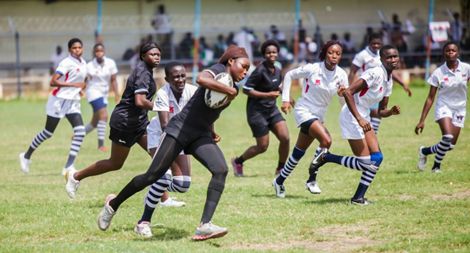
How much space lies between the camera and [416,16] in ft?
117

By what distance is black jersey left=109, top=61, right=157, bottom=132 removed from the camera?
1052cm

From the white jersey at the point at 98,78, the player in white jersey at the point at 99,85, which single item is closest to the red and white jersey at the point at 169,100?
the player in white jersey at the point at 99,85

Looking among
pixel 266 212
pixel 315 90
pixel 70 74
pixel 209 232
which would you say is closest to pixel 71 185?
pixel 266 212

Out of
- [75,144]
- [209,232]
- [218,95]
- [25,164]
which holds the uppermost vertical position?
[218,95]

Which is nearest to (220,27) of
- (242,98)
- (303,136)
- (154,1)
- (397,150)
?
(154,1)

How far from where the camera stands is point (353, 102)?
10617 millimetres

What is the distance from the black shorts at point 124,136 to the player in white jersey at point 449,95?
431 centimetres

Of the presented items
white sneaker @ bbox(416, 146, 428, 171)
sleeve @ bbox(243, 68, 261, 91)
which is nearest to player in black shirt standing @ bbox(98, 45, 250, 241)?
sleeve @ bbox(243, 68, 261, 91)

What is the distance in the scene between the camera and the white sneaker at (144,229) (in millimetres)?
9328

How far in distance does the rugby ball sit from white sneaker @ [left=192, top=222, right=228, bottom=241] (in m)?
1.14

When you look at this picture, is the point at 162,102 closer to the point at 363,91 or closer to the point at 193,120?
the point at 193,120

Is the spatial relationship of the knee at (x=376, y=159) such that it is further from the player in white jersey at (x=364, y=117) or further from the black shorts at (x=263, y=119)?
the black shorts at (x=263, y=119)

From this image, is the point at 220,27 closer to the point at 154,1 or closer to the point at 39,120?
the point at 154,1

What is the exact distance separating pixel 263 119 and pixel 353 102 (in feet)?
11.0
